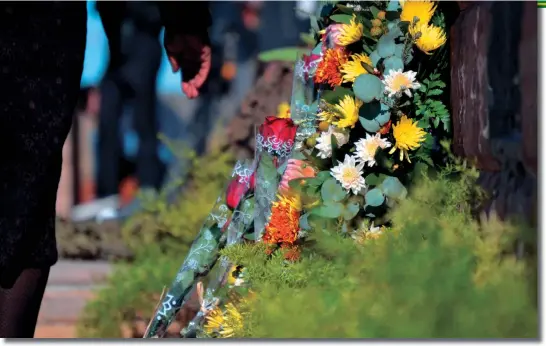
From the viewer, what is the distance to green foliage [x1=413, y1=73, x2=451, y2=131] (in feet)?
7.25

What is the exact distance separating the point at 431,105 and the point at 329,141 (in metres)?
0.30

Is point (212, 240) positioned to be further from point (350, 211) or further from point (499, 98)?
point (499, 98)

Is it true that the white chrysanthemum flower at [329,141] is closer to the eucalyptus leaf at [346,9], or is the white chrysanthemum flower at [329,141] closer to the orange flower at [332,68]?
the orange flower at [332,68]

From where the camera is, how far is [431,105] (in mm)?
→ 2217

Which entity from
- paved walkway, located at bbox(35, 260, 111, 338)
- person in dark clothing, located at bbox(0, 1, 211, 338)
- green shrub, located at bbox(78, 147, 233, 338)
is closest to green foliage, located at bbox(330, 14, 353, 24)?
person in dark clothing, located at bbox(0, 1, 211, 338)

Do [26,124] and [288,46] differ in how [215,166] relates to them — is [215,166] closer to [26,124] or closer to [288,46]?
[288,46]

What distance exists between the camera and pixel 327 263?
2.04 metres

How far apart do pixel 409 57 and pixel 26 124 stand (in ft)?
3.77

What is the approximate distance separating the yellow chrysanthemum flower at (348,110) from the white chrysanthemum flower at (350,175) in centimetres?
9

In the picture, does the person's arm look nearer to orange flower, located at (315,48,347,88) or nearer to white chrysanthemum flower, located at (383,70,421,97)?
orange flower, located at (315,48,347,88)

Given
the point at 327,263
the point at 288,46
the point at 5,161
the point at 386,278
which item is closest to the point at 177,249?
the point at 288,46

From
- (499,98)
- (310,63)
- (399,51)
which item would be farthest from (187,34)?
(499,98)

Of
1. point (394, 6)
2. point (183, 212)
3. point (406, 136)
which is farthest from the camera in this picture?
point (183, 212)

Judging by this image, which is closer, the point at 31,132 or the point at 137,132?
the point at 31,132
